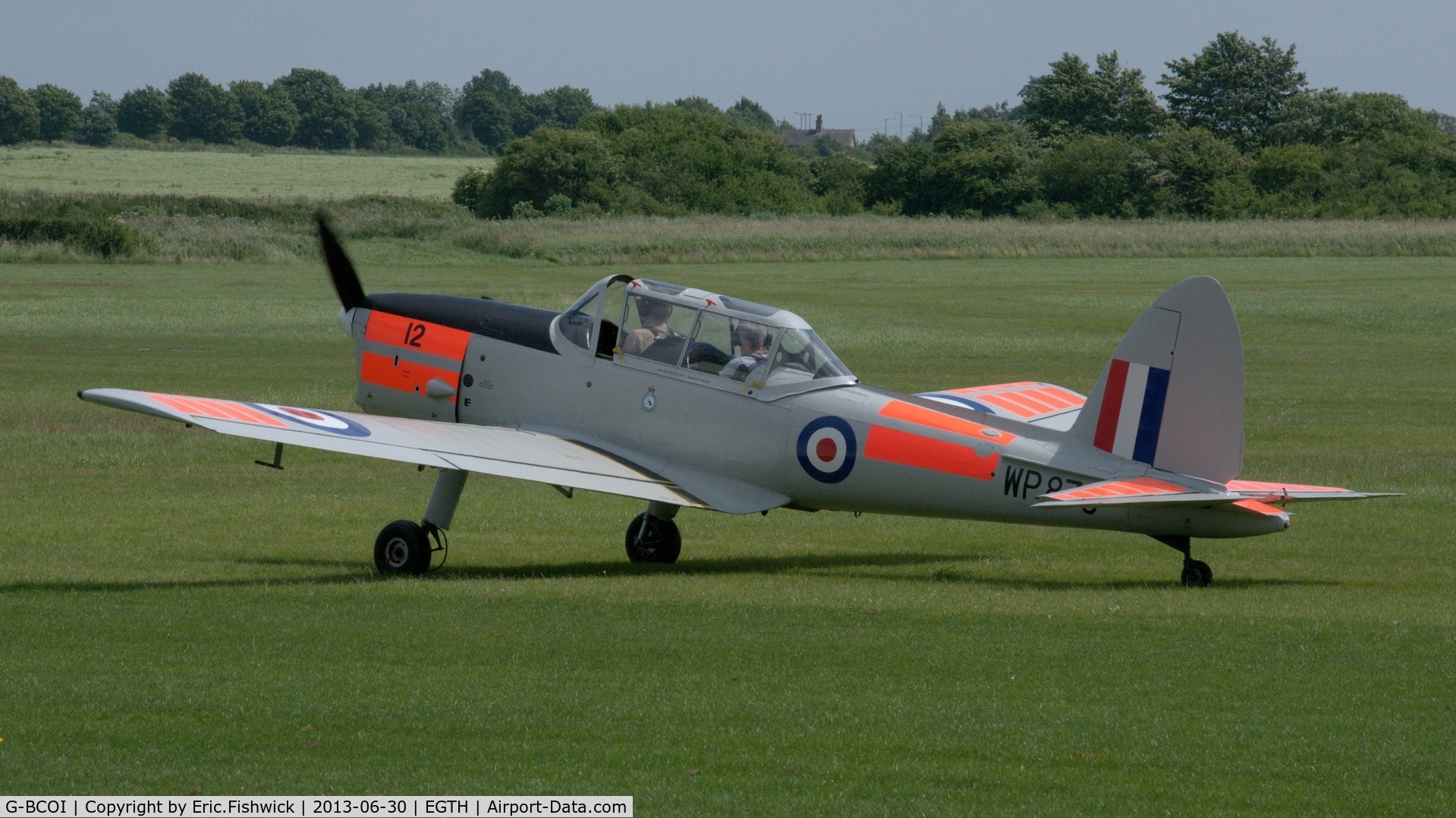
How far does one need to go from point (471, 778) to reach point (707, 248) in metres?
55.4

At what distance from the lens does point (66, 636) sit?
880 cm

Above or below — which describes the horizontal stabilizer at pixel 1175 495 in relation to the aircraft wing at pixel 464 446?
above

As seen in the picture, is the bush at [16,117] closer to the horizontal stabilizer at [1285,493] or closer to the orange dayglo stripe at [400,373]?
the orange dayglo stripe at [400,373]

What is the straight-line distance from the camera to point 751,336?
456 inches

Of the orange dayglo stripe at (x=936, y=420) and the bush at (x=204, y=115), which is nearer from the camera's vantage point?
the orange dayglo stripe at (x=936, y=420)

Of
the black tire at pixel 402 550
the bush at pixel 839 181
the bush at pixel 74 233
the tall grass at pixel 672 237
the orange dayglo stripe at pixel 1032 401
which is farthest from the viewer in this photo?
the bush at pixel 839 181

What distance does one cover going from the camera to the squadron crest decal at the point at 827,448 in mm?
11164

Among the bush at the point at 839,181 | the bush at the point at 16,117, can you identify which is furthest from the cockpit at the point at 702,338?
the bush at the point at 16,117

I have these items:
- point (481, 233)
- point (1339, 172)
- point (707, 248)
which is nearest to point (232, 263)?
point (481, 233)

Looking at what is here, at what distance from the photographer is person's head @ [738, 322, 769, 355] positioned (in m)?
11.6

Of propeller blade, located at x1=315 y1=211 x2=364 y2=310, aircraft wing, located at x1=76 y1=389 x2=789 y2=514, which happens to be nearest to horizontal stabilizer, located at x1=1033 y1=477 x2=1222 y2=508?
aircraft wing, located at x1=76 y1=389 x2=789 y2=514

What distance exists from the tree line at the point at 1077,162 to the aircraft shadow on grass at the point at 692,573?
226 feet

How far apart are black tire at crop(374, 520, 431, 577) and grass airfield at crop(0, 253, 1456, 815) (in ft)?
0.63

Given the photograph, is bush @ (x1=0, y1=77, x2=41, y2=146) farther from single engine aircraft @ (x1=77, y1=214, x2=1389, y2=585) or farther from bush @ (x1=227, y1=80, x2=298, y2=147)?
single engine aircraft @ (x1=77, y1=214, x2=1389, y2=585)
